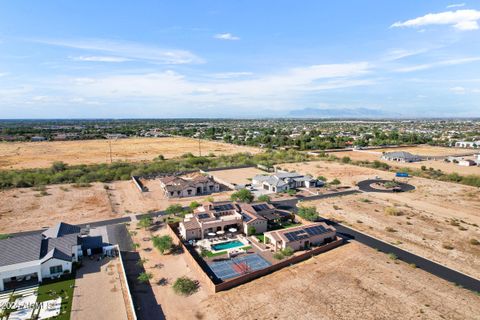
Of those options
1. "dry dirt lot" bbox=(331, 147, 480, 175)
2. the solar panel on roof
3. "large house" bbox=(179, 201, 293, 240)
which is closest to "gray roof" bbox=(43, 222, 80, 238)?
"large house" bbox=(179, 201, 293, 240)

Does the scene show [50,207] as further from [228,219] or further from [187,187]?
[228,219]

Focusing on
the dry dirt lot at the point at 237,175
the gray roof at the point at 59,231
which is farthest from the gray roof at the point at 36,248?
the dry dirt lot at the point at 237,175

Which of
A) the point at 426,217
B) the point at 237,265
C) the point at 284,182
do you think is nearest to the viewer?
the point at 237,265

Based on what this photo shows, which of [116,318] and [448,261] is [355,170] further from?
[116,318]

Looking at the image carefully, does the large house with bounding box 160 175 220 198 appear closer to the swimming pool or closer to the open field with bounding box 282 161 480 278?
the open field with bounding box 282 161 480 278

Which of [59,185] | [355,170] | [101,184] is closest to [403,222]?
[355,170]

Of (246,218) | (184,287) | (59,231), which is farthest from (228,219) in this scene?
(59,231)
